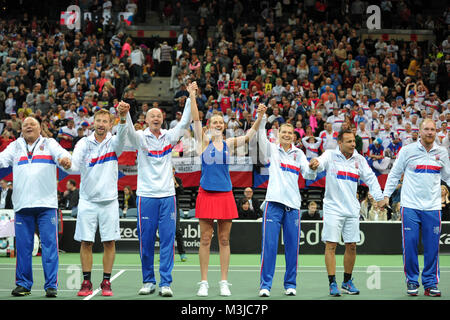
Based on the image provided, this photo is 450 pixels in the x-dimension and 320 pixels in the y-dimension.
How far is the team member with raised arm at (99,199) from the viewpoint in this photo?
8.59 meters

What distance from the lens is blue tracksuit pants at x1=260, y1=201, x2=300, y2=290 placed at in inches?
347

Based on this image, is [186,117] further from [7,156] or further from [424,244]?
[424,244]

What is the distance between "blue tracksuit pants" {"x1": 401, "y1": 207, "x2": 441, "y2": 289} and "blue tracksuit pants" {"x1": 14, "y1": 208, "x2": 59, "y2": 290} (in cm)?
473

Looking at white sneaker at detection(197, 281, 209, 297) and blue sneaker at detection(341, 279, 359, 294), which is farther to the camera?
blue sneaker at detection(341, 279, 359, 294)

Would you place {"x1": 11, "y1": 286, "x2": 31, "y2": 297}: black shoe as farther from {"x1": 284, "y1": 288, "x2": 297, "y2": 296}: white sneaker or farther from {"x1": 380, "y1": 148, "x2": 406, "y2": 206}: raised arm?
{"x1": 380, "y1": 148, "x2": 406, "y2": 206}: raised arm

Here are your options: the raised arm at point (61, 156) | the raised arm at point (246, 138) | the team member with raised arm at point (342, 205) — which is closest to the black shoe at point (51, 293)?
the raised arm at point (61, 156)

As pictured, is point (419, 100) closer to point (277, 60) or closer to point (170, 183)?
point (277, 60)

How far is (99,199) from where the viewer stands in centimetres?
859

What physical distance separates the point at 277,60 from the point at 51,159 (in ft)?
51.3

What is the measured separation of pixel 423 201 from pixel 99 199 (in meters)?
4.40

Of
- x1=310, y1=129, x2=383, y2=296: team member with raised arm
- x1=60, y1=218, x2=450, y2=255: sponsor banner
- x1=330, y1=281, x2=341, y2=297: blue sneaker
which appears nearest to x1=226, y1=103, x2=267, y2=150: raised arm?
x1=310, y1=129, x2=383, y2=296: team member with raised arm

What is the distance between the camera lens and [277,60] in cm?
2338

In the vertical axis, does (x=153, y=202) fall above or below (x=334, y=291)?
above

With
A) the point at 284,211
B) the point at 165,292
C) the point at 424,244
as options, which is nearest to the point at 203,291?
the point at 165,292
